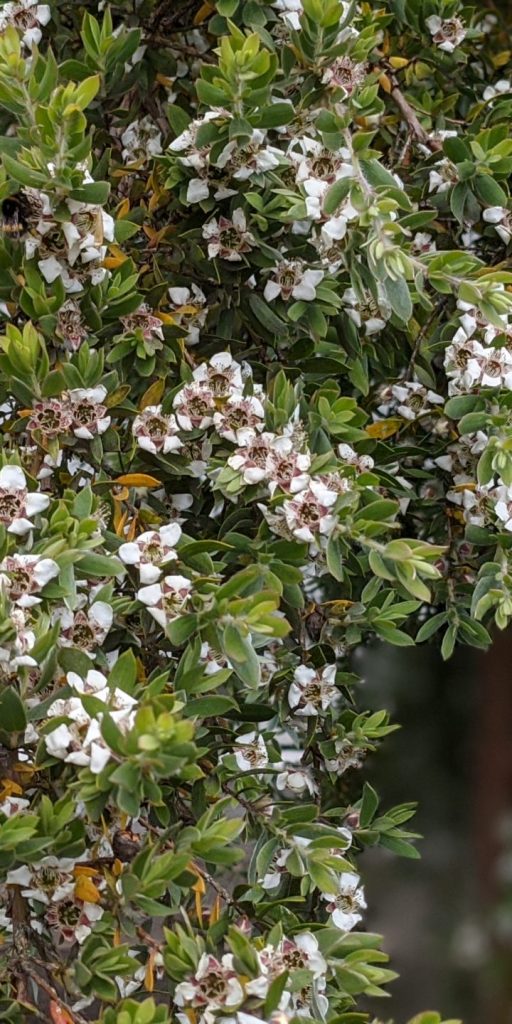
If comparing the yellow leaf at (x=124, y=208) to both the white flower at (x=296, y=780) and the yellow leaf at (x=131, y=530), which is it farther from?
the white flower at (x=296, y=780)

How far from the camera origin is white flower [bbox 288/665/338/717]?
3.59 ft

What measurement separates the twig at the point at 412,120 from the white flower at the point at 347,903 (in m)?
0.79

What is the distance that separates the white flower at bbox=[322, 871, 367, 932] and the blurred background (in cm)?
154

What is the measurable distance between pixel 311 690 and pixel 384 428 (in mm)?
302

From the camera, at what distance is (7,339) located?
0.95 meters

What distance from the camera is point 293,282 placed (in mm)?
1078

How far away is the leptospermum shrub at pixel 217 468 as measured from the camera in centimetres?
86

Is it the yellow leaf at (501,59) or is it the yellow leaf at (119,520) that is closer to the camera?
the yellow leaf at (119,520)

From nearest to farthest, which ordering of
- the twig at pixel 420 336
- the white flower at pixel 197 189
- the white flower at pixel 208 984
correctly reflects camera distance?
1. the white flower at pixel 208 984
2. the white flower at pixel 197 189
3. the twig at pixel 420 336

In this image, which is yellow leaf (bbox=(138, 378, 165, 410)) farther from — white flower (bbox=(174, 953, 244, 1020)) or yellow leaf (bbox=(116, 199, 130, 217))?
white flower (bbox=(174, 953, 244, 1020))

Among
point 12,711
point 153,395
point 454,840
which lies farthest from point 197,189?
point 454,840

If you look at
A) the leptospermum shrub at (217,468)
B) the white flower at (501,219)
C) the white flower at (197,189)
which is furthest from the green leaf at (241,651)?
the white flower at (501,219)

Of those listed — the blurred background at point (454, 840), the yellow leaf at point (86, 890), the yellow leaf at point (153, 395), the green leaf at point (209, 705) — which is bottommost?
the blurred background at point (454, 840)

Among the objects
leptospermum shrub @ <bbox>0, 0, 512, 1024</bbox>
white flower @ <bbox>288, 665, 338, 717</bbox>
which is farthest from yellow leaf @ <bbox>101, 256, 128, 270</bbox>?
white flower @ <bbox>288, 665, 338, 717</bbox>
